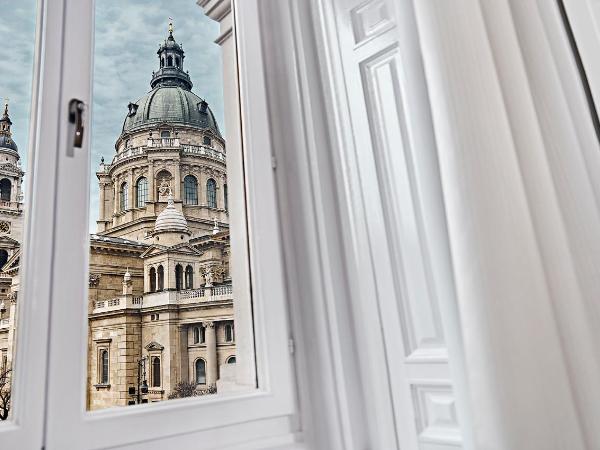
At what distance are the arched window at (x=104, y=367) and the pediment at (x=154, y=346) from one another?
0.12m

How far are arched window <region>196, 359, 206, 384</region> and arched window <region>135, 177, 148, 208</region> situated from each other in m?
0.43

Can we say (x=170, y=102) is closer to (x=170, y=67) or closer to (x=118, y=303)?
(x=170, y=67)

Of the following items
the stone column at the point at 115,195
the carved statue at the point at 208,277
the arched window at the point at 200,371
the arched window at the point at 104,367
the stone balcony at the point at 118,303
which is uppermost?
the stone column at the point at 115,195

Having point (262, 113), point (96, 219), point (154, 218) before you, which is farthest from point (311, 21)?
point (96, 219)

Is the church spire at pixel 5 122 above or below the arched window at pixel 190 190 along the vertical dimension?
above

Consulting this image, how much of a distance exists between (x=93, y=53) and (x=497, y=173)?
0.98m

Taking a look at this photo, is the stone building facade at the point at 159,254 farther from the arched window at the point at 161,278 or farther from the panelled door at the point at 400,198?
the panelled door at the point at 400,198

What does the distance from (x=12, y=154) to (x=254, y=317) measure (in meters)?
0.69

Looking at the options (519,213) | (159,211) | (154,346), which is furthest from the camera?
(159,211)

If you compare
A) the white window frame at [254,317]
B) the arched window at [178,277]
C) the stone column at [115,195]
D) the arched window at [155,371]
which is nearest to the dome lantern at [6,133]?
the white window frame at [254,317]

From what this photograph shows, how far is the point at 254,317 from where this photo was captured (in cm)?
130

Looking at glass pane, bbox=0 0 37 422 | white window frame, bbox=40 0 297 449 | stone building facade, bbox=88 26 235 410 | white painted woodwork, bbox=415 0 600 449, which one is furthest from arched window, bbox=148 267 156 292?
white painted woodwork, bbox=415 0 600 449

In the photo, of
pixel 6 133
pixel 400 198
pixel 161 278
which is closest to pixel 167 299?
pixel 161 278

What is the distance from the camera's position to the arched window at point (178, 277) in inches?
50.1
